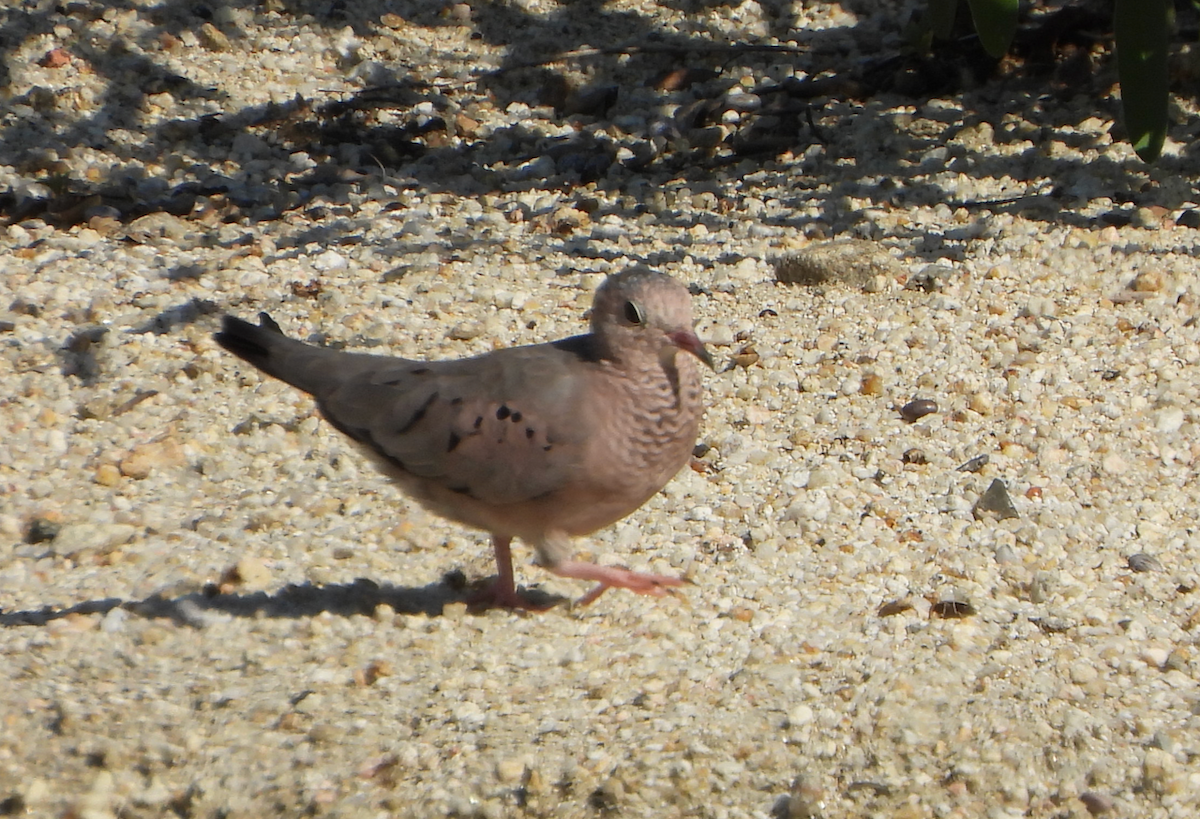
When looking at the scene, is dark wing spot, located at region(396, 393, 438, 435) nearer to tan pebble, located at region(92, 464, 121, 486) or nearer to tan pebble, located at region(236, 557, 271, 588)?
tan pebble, located at region(236, 557, 271, 588)

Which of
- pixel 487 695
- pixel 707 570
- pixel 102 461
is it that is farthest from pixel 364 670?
pixel 102 461

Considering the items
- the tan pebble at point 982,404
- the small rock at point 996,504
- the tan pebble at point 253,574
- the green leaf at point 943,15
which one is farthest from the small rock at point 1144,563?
the green leaf at point 943,15

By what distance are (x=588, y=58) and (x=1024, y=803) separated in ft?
18.0

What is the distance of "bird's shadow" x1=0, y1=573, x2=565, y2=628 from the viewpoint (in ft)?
12.6

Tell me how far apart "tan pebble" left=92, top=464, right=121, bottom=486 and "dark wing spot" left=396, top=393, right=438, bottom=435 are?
121 centimetres

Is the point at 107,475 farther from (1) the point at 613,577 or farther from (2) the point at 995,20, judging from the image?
(2) the point at 995,20

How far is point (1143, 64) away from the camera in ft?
17.2

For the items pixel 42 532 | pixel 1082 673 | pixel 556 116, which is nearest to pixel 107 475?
pixel 42 532

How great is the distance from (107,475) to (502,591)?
4.78 ft

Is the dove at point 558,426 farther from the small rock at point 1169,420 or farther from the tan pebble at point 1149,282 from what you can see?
the tan pebble at point 1149,282

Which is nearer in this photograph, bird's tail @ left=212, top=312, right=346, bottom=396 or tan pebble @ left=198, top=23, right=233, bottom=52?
bird's tail @ left=212, top=312, right=346, bottom=396

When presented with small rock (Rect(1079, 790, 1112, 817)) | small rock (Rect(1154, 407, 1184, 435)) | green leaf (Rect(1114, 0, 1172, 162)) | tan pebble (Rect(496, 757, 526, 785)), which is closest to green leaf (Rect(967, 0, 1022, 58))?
green leaf (Rect(1114, 0, 1172, 162))

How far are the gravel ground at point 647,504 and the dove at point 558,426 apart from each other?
1.04 feet

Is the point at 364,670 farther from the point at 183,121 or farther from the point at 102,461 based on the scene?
the point at 183,121
